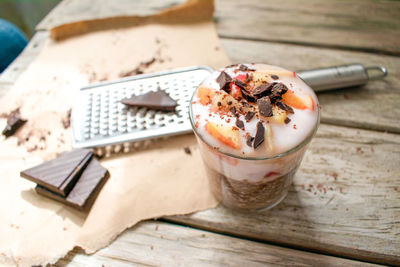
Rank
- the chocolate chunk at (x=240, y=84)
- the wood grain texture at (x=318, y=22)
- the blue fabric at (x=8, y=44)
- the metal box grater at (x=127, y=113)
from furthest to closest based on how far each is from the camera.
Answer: the blue fabric at (x=8, y=44) → the wood grain texture at (x=318, y=22) → the metal box grater at (x=127, y=113) → the chocolate chunk at (x=240, y=84)

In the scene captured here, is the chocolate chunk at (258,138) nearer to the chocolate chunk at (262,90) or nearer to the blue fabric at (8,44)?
the chocolate chunk at (262,90)

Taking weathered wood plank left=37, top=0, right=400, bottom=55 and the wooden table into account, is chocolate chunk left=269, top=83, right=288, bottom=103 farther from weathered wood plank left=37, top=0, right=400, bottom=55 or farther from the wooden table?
weathered wood plank left=37, top=0, right=400, bottom=55

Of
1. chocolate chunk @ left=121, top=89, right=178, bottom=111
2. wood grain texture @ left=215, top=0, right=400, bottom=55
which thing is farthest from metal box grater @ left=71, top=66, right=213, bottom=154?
wood grain texture @ left=215, top=0, right=400, bottom=55

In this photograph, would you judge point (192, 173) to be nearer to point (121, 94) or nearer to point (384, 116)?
point (121, 94)

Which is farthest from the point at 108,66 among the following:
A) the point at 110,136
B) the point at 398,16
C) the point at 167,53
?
the point at 398,16

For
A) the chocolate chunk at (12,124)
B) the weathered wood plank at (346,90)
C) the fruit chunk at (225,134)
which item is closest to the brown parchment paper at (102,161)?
the chocolate chunk at (12,124)

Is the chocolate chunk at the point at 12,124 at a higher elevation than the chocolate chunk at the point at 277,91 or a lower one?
lower
